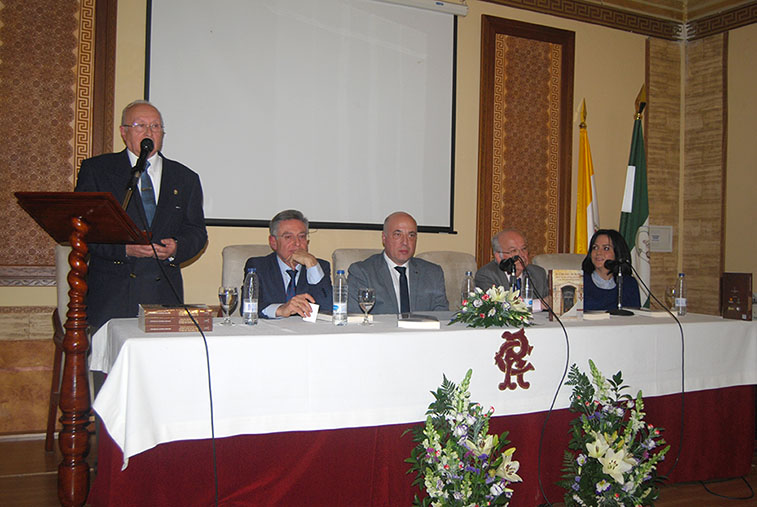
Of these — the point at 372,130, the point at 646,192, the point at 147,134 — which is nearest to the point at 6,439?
the point at 147,134

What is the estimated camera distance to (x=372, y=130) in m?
4.80

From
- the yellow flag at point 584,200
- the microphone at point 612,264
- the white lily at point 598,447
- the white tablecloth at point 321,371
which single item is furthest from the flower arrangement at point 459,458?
the yellow flag at point 584,200

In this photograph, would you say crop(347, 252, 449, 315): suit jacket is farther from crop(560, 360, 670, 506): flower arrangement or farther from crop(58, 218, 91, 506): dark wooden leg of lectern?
crop(58, 218, 91, 506): dark wooden leg of lectern

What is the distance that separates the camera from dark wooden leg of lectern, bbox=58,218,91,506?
220 centimetres

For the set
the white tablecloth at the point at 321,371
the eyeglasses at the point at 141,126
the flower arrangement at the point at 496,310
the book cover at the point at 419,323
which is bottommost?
the white tablecloth at the point at 321,371

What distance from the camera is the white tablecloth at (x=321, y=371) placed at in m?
1.99

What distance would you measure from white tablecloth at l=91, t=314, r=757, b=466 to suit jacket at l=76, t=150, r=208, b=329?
1.44 ft

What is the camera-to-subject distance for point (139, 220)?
291cm

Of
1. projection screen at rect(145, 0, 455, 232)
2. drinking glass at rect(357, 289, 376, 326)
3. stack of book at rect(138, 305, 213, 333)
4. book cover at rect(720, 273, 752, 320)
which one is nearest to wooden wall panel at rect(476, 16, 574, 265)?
projection screen at rect(145, 0, 455, 232)

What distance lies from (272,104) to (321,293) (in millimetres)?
1854

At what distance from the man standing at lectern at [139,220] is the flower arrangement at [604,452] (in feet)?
5.77

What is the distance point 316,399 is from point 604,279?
7.18 feet

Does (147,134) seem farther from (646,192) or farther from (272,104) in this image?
(646,192)

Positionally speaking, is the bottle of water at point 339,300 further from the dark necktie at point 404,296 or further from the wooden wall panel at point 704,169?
the wooden wall panel at point 704,169
